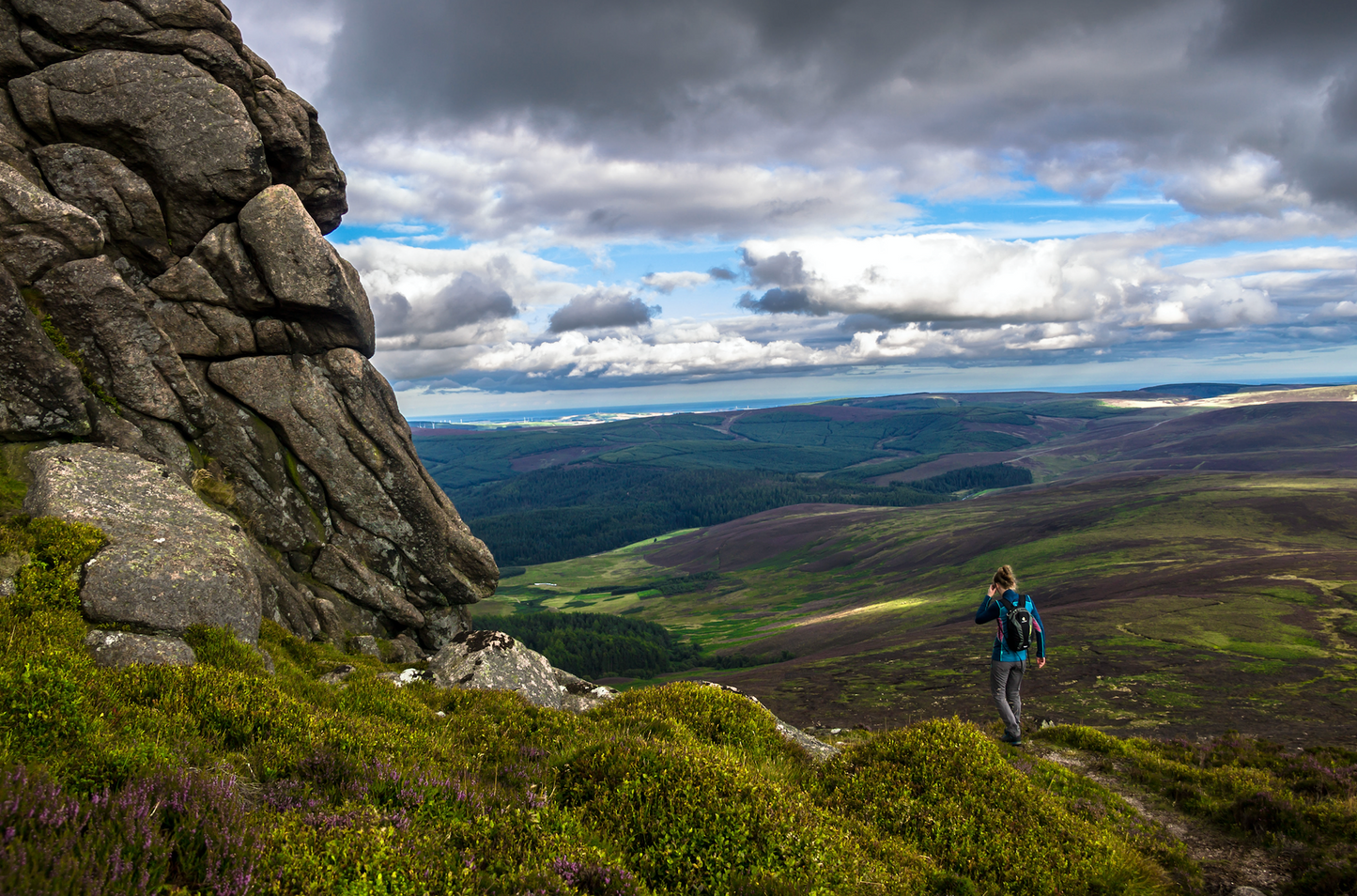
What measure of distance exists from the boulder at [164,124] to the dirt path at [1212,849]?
41903mm

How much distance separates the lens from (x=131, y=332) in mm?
25578

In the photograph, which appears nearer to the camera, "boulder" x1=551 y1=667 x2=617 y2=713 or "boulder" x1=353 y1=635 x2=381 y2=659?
"boulder" x1=551 y1=667 x2=617 y2=713

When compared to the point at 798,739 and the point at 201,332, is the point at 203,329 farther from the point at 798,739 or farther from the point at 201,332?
the point at 798,739

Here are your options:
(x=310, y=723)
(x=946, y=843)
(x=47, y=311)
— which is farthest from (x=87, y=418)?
(x=946, y=843)

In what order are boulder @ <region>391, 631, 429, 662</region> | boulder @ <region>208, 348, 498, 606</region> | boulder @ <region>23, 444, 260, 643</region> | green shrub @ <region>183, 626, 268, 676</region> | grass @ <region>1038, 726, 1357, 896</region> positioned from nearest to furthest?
1. grass @ <region>1038, 726, 1357, 896</region>
2. green shrub @ <region>183, 626, 268, 676</region>
3. boulder @ <region>23, 444, 260, 643</region>
4. boulder @ <region>391, 631, 429, 662</region>
5. boulder @ <region>208, 348, 498, 606</region>

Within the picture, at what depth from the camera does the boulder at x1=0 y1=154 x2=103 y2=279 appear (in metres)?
22.5

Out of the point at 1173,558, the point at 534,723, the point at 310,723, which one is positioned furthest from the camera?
the point at 1173,558

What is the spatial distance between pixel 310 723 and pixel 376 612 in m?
26.5

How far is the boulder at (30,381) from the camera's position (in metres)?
20.8

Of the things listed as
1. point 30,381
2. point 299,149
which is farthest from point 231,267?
point 30,381

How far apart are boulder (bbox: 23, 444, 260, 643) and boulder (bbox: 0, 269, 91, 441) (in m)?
1.60

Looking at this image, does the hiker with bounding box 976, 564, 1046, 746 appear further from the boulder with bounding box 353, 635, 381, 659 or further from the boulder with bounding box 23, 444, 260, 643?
the boulder with bounding box 353, 635, 381, 659

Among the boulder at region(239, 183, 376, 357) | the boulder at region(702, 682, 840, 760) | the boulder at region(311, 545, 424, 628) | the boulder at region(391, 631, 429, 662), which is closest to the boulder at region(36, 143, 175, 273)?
the boulder at region(239, 183, 376, 357)

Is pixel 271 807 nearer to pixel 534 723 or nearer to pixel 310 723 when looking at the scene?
pixel 310 723
